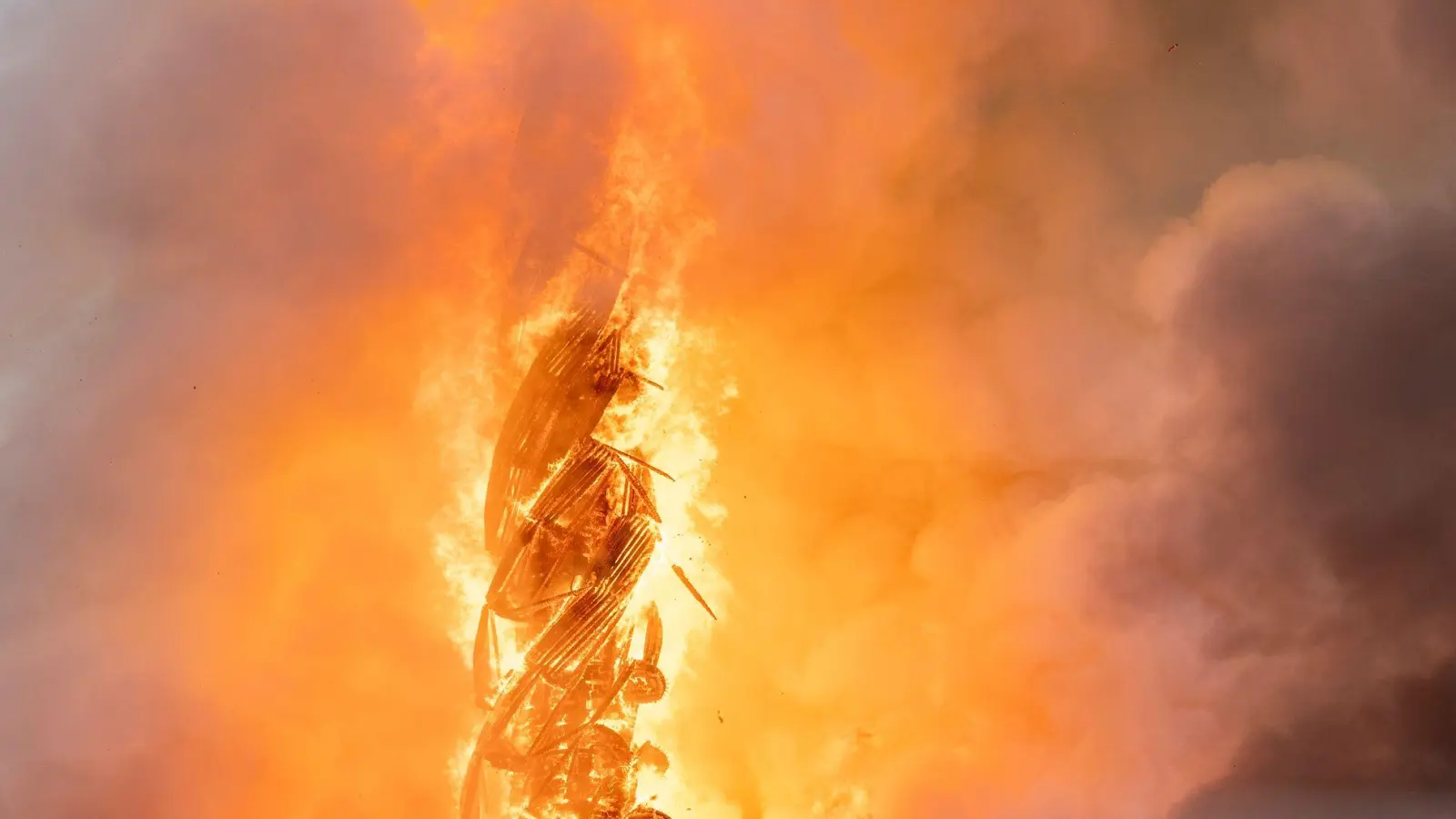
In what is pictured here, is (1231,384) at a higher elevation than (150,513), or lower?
lower

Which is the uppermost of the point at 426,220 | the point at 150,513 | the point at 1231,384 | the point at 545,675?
the point at 426,220

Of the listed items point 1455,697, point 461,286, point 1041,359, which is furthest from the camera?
point 1041,359

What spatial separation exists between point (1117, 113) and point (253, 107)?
19.4 ft

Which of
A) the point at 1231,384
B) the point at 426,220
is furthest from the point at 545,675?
the point at 1231,384

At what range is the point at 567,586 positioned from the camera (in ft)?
19.8

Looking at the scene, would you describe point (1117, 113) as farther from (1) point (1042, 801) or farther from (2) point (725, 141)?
(1) point (1042, 801)

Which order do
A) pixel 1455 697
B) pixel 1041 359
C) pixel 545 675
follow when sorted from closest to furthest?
pixel 545 675
pixel 1455 697
pixel 1041 359

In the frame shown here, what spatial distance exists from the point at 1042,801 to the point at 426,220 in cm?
543

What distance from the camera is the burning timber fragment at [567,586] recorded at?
596 centimetres

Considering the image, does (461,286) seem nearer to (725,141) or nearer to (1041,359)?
(725,141)

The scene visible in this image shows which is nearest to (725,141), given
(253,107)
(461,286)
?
(461,286)

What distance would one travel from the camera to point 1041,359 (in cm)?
737

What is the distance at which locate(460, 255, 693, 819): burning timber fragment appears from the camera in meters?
5.96

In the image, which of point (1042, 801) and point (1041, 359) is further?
point (1041, 359)
